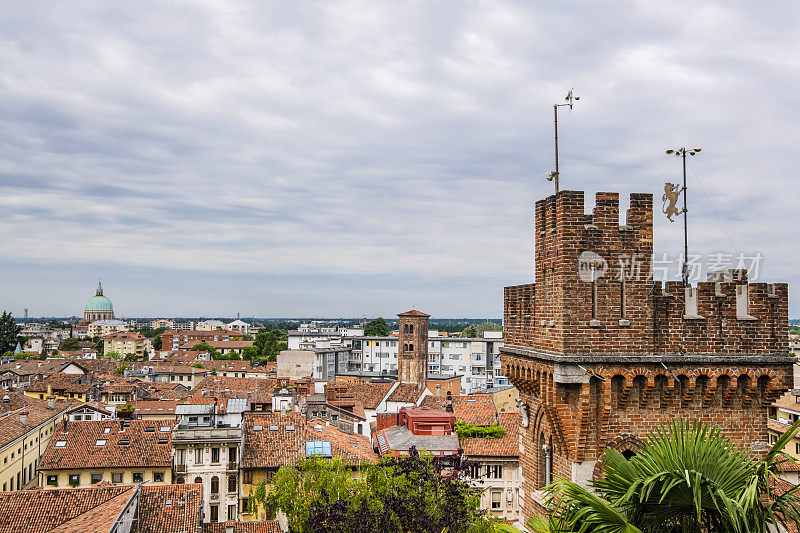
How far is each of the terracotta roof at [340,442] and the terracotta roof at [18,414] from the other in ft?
78.4

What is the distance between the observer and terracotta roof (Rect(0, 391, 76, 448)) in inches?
2207

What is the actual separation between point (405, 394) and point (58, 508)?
57068 millimetres

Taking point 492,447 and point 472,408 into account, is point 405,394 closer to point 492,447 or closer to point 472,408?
point 472,408

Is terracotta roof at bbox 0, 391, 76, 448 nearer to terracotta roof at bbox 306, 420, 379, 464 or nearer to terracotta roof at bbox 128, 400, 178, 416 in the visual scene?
terracotta roof at bbox 128, 400, 178, 416

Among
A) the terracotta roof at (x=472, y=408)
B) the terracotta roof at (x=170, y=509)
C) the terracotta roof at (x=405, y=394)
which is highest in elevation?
the terracotta roof at (x=170, y=509)

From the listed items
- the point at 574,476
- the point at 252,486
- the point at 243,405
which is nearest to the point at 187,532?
the point at 252,486

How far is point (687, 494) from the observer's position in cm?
991

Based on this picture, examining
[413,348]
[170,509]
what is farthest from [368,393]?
[170,509]

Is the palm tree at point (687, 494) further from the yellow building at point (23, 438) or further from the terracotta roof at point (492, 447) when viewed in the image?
→ the yellow building at point (23, 438)

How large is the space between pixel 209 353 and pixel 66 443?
484 feet

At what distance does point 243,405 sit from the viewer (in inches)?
2215

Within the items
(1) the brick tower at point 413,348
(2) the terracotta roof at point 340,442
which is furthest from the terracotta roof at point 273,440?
(1) the brick tower at point 413,348

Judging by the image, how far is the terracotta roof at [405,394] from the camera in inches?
3368

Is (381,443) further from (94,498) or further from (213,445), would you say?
(94,498)
